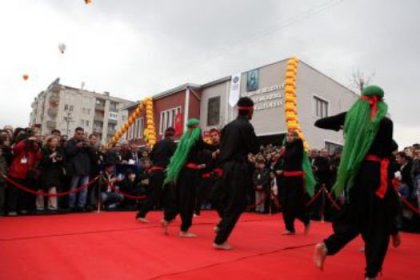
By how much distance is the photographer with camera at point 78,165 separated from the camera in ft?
27.2

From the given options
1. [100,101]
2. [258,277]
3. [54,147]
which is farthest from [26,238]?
[100,101]

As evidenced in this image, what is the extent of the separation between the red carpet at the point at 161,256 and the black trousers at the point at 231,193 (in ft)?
0.93

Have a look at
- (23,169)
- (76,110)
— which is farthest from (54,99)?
(23,169)

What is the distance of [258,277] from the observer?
3.23m

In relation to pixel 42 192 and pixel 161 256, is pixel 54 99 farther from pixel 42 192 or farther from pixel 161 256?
pixel 161 256

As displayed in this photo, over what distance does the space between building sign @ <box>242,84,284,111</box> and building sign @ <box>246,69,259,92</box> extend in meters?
0.25

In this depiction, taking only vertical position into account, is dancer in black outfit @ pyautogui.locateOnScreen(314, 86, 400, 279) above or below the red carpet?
above

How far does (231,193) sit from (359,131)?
1.74 meters

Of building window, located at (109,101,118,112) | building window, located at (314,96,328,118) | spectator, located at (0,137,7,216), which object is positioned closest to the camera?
spectator, located at (0,137,7,216)

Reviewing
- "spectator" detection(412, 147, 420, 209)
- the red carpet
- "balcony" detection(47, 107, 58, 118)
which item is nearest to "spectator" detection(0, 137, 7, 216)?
the red carpet

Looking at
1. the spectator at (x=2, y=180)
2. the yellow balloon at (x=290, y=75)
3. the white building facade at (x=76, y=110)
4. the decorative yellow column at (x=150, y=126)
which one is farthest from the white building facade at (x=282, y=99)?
the white building facade at (x=76, y=110)

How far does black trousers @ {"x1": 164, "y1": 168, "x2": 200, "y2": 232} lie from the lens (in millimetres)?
5383

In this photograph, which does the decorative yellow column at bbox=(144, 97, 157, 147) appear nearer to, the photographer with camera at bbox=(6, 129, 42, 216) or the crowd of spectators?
the crowd of spectators

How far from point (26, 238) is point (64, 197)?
154 inches
